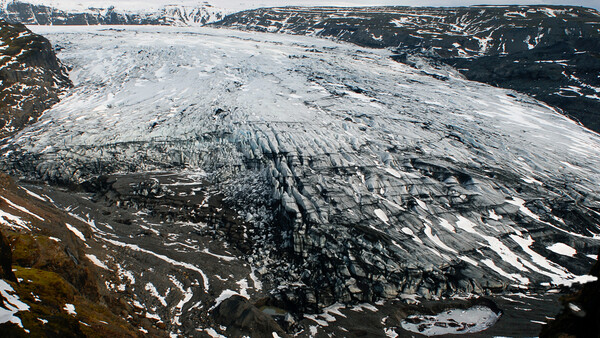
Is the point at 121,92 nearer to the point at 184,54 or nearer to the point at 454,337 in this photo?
the point at 184,54

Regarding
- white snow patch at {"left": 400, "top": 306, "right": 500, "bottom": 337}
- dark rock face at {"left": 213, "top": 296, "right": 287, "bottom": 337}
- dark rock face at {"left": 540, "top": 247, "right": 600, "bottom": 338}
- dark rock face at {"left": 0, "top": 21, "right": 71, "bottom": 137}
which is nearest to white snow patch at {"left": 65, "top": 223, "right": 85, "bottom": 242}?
dark rock face at {"left": 213, "top": 296, "right": 287, "bottom": 337}

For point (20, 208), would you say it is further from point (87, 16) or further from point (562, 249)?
point (87, 16)

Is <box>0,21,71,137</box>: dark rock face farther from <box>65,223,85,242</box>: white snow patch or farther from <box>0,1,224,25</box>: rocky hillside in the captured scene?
<box>0,1,224,25</box>: rocky hillside

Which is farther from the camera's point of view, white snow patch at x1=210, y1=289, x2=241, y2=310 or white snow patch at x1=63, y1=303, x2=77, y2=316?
white snow patch at x1=210, y1=289, x2=241, y2=310

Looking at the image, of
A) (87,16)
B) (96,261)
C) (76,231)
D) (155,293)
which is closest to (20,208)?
(76,231)

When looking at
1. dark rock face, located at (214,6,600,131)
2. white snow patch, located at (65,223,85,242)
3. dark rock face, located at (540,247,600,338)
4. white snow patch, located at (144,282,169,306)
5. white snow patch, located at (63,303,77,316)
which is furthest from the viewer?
dark rock face, located at (214,6,600,131)

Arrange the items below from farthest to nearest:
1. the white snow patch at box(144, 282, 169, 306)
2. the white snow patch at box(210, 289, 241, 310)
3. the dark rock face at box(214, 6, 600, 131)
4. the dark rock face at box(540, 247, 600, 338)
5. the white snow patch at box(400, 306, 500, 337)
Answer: the dark rock face at box(214, 6, 600, 131), the white snow patch at box(210, 289, 241, 310), the white snow patch at box(400, 306, 500, 337), the white snow patch at box(144, 282, 169, 306), the dark rock face at box(540, 247, 600, 338)

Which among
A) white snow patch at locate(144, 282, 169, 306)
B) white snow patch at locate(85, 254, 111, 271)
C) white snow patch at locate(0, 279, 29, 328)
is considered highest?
white snow patch at locate(0, 279, 29, 328)
